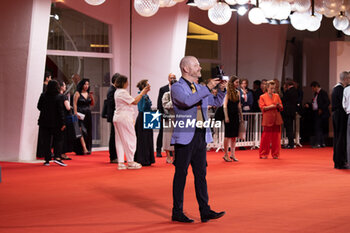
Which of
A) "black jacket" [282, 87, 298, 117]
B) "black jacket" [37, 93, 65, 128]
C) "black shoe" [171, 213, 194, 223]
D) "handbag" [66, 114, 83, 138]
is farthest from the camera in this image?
"black jacket" [282, 87, 298, 117]

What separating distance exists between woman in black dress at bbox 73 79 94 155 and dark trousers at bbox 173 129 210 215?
7464 mm

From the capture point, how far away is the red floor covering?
5.53m

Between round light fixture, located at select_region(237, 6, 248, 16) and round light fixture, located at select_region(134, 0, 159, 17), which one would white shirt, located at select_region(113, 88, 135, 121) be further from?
round light fixture, located at select_region(237, 6, 248, 16)

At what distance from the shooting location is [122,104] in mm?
9984

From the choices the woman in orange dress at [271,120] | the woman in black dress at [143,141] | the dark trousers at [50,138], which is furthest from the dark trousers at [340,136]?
the dark trousers at [50,138]

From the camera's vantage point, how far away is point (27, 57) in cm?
1141

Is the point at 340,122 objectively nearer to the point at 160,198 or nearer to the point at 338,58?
the point at 160,198

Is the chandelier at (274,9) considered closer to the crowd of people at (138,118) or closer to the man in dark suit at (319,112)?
the crowd of people at (138,118)

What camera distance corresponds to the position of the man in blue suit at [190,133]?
219 inches

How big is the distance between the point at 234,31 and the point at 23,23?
8.61 metres

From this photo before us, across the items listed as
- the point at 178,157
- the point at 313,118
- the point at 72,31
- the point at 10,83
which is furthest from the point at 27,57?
the point at 313,118

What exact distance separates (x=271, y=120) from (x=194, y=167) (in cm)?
667

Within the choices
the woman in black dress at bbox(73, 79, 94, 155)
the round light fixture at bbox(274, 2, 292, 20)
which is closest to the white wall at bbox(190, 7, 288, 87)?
the woman in black dress at bbox(73, 79, 94, 155)

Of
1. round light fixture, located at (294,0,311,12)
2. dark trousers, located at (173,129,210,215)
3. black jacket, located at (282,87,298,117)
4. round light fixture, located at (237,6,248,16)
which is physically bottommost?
dark trousers, located at (173,129,210,215)
